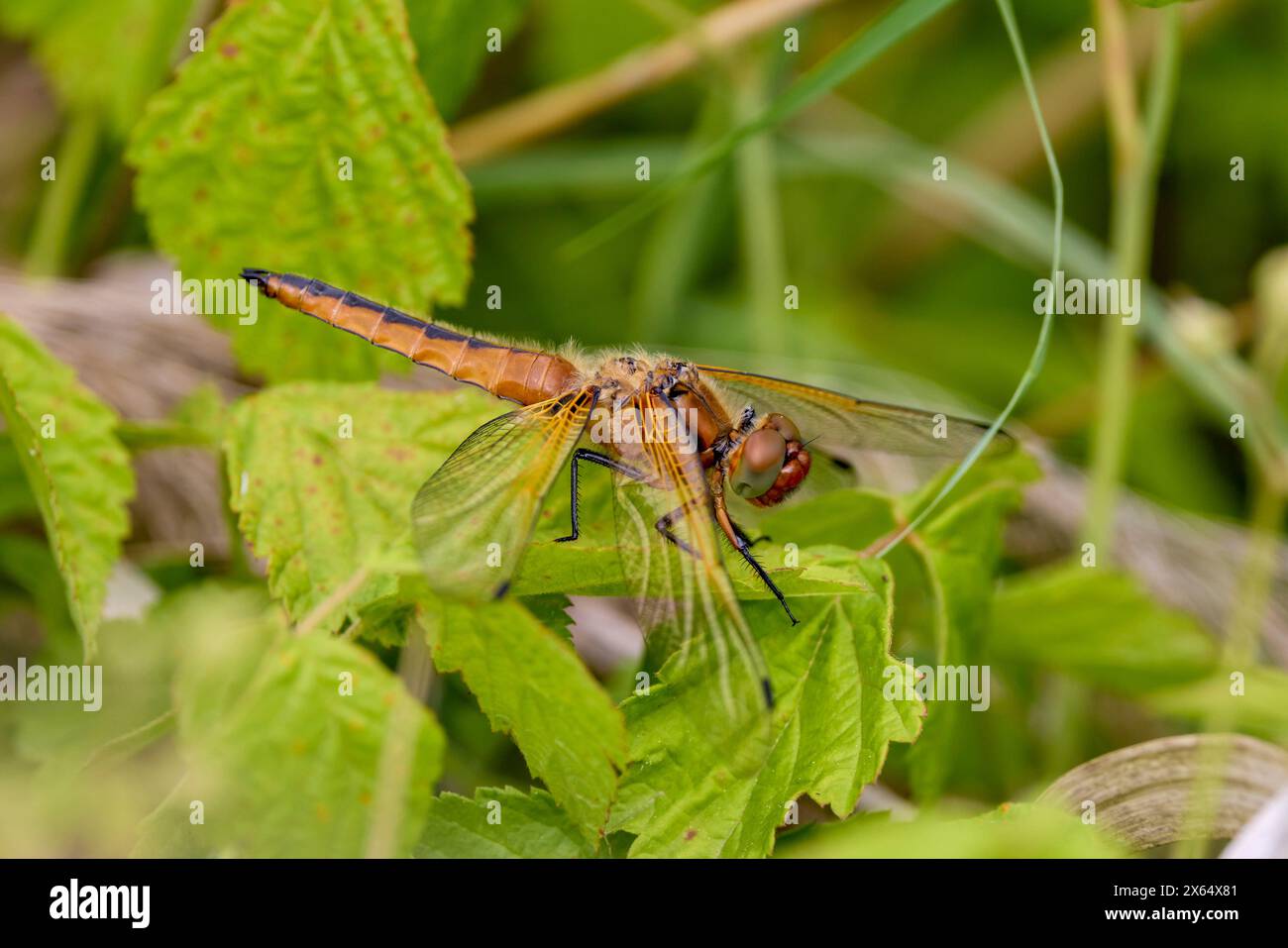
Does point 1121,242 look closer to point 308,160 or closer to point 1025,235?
point 1025,235

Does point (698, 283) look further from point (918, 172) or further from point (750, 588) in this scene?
point (750, 588)

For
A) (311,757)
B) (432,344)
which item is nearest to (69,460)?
(432,344)

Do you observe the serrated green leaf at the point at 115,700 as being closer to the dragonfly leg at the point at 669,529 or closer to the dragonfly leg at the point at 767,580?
the dragonfly leg at the point at 669,529

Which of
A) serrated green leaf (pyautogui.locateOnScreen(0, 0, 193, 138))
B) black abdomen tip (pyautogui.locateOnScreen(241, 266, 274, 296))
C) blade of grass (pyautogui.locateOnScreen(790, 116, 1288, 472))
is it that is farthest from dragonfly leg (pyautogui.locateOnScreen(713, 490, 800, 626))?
serrated green leaf (pyautogui.locateOnScreen(0, 0, 193, 138))

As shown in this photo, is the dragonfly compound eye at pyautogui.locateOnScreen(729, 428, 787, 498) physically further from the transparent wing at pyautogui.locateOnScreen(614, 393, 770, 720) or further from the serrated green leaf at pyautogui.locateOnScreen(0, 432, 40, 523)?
the serrated green leaf at pyautogui.locateOnScreen(0, 432, 40, 523)

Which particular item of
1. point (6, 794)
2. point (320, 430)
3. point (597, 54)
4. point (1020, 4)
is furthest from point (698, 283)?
point (6, 794)
